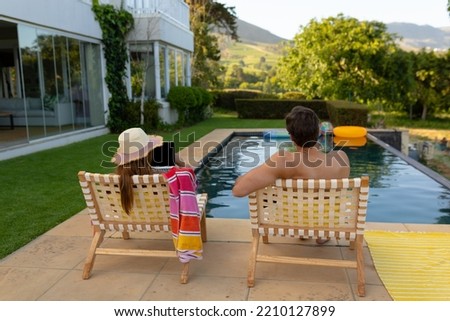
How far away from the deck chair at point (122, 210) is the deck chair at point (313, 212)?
2.33 feet

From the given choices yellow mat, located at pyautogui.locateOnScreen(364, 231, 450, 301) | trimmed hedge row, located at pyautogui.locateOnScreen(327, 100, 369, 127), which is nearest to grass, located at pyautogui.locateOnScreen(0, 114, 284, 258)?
yellow mat, located at pyautogui.locateOnScreen(364, 231, 450, 301)

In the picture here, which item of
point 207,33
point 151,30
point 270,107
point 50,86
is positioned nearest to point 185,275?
point 50,86

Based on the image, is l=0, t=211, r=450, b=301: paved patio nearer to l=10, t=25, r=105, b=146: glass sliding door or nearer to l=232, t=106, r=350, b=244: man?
l=232, t=106, r=350, b=244: man

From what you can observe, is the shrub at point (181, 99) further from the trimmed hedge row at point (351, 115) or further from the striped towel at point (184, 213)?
the striped towel at point (184, 213)

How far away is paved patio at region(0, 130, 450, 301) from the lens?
10.1 feet

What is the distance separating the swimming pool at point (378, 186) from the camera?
5934 millimetres

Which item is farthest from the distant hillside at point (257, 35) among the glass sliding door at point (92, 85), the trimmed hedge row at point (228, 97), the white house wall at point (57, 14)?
the white house wall at point (57, 14)

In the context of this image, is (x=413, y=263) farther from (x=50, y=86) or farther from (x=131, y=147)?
(x=50, y=86)

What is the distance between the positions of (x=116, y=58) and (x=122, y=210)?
464 inches

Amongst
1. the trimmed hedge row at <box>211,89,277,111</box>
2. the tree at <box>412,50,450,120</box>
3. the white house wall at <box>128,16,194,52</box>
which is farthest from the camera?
the trimmed hedge row at <box>211,89,277,111</box>

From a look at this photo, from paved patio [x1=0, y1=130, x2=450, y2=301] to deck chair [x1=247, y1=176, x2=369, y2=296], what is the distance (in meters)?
0.18

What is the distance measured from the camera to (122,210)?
3.42 metres

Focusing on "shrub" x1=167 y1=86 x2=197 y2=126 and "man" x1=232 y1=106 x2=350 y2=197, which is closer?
"man" x1=232 y1=106 x2=350 y2=197
